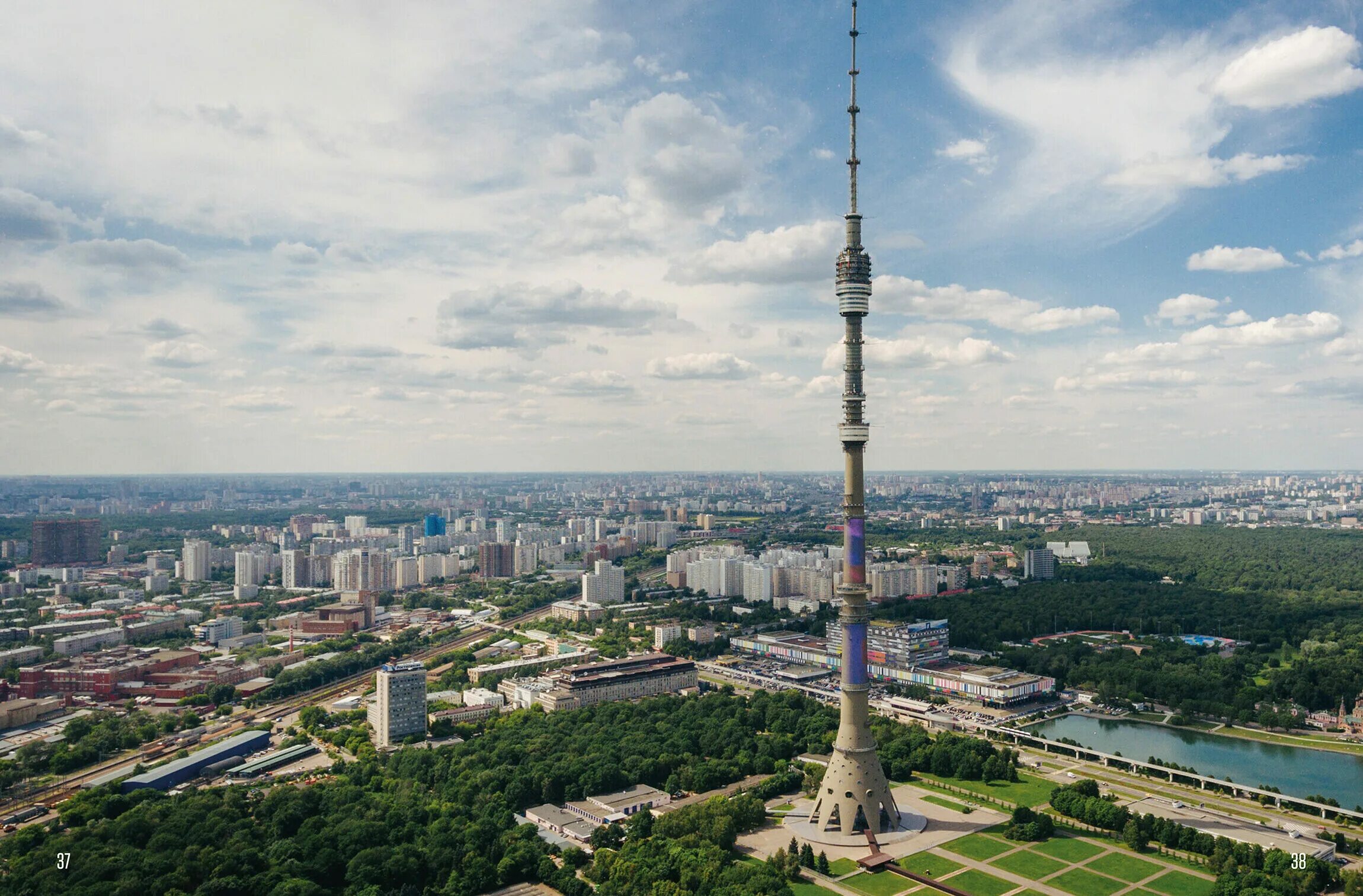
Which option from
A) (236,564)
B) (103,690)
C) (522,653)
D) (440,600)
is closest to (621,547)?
(440,600)

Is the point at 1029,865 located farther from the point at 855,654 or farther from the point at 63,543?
the point at 63,543

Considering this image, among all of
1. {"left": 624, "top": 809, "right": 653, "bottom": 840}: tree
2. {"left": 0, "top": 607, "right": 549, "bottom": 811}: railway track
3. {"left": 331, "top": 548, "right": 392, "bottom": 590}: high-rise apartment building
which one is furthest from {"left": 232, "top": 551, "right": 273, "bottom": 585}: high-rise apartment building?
{"left": 624, "top": 809, "right": 653, "bottom": 840}: tree

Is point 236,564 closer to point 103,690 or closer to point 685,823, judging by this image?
point 103,690

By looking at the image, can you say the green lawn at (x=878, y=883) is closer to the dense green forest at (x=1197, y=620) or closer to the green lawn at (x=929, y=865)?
the green lawn at (x=929, y=865)

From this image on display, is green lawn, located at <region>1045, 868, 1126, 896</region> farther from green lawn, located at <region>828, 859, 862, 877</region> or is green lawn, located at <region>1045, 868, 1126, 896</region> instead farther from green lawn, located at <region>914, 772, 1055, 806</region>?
green lawn, located at <region>914, 772, 1055, 806</region>

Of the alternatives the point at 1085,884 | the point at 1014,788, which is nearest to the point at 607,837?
the point at 1085,884

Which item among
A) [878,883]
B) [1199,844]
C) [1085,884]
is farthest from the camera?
[1199,844]
